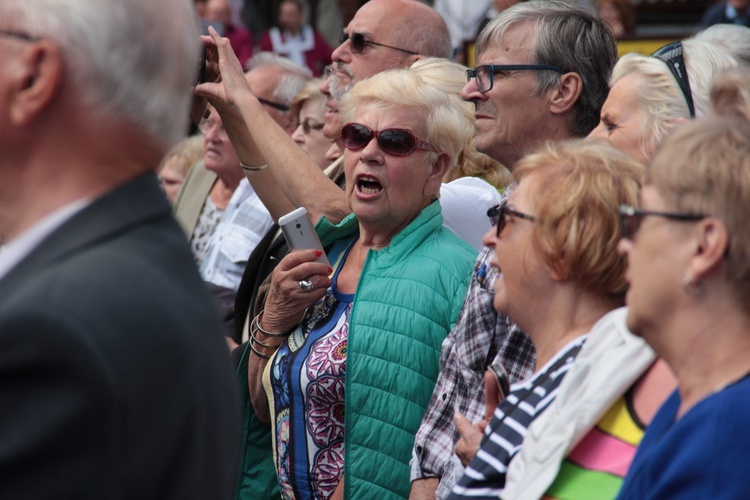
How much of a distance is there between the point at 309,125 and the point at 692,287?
3.72m

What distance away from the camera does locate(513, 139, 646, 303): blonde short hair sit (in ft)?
7.77

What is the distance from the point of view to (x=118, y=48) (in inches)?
57.4

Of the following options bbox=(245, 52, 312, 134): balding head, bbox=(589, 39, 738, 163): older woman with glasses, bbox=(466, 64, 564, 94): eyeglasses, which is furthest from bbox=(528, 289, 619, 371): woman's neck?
bbox=(245, 52, 312, 134): balding head

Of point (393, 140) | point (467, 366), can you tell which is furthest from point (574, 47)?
point (467, 366)

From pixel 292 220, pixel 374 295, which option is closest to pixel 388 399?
pixel 374 295

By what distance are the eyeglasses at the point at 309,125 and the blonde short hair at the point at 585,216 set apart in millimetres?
2967

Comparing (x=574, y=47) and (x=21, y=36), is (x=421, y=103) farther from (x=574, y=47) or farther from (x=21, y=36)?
(x=21, y=36)

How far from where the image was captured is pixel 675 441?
179 cm

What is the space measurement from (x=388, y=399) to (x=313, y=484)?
381 millimetres

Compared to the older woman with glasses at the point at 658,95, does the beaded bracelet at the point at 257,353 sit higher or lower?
lower

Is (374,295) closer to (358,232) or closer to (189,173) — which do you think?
(358,232)

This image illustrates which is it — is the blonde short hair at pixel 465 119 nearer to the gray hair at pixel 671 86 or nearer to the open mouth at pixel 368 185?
the open mouth at pixel 368 185

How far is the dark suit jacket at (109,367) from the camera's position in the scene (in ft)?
4.38

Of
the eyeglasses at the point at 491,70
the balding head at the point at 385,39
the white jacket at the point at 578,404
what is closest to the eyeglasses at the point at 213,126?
the balding head at the point at 385,39
